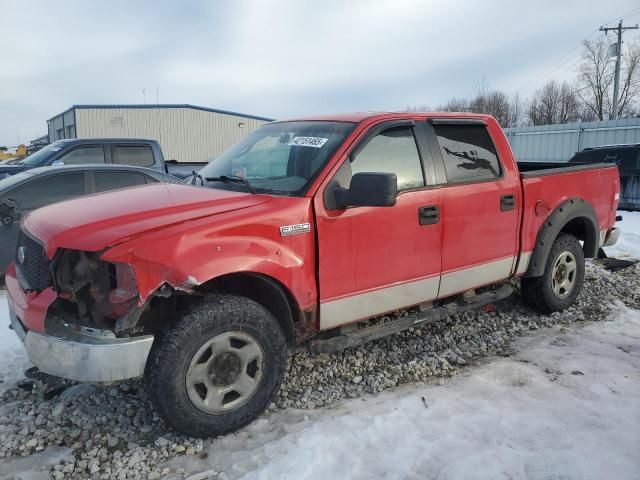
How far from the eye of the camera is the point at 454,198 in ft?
13.3

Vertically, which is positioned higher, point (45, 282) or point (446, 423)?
point (45, 282)

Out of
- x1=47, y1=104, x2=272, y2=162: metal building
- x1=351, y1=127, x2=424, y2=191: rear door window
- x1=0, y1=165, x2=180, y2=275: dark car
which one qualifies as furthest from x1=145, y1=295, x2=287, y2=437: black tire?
x1=47, y1=104, x2=272, y2=162: metal building

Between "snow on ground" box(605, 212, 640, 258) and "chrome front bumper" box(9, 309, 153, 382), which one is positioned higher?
"chrome front bumper" box(9, 309, 153, 382)

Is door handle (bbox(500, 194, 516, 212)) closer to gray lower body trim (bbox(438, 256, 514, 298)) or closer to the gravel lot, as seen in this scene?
gray lower body trim (bbox(438, 256, 514, 298))

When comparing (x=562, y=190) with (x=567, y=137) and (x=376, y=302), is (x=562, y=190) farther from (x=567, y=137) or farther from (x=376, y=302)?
(x=567, y=137)

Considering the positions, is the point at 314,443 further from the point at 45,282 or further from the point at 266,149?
the point at 266,149

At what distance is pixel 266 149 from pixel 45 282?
73.4 inches

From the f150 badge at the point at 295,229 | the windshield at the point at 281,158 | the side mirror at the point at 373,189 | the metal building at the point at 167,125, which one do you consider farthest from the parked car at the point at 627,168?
the metal building at the point at 167,125

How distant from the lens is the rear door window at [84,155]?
351 inches

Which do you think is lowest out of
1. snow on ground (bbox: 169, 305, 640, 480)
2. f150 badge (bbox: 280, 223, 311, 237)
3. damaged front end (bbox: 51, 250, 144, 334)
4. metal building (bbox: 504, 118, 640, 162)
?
snow on ground (bbox: 169, 305, 640, 480)

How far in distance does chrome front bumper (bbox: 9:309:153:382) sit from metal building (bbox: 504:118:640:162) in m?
23.9

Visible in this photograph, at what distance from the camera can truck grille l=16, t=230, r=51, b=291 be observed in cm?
311

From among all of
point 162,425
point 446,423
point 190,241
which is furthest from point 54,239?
point 446,423

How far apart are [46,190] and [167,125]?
24622mm
